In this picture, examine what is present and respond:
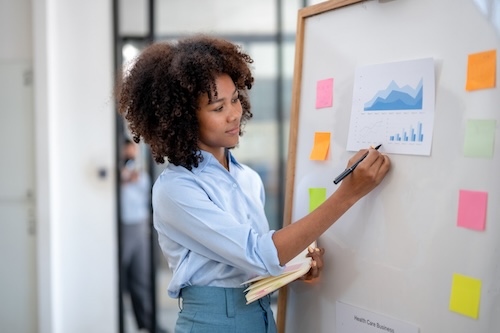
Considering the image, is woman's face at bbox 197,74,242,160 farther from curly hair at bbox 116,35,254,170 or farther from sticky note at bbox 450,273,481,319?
sticky note at bbox 450,273,481,319

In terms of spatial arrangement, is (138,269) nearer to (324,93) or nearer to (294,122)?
(294,122)

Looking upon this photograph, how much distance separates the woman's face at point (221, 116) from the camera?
1.26 meters

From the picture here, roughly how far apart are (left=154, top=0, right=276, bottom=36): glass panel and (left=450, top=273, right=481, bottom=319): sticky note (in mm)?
2380

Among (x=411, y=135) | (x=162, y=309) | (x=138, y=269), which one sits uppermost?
(x=411, y=135)

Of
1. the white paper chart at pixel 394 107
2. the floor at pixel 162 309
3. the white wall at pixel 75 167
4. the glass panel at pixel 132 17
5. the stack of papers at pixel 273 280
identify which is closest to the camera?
the white paper chart at pixel 394 107

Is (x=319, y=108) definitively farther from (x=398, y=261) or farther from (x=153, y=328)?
(x=153, y=328)

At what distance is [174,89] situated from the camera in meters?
1.24

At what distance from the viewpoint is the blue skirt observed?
4.13 ft

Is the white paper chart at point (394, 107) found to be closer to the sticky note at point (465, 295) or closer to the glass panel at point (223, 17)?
the sticky note at point (465, 295)

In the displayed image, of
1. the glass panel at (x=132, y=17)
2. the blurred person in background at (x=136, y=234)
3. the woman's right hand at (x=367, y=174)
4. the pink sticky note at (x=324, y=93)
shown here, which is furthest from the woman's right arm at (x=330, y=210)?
the glass panel at (x=132, y=17)

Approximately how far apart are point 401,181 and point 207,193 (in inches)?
18.3

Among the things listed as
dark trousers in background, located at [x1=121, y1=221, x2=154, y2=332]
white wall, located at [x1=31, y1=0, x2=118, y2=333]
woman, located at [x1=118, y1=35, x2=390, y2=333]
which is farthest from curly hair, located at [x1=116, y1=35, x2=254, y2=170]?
dark trousers in background, located at [x1=121, y1=221, x2=154, y2=332]

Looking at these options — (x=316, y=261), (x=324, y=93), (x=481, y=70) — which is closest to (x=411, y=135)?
(x=481, y=70)

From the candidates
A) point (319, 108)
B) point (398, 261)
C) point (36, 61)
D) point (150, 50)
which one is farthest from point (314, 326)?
point (36, 61)
